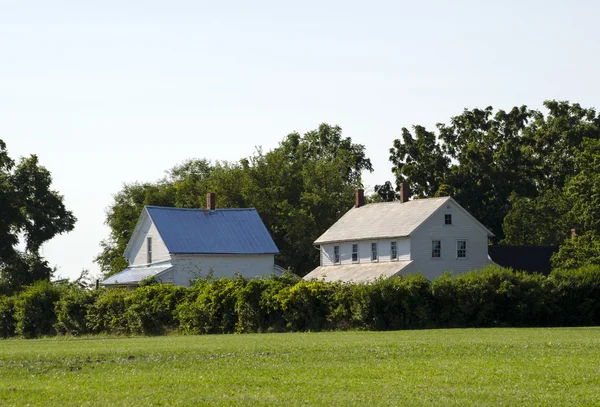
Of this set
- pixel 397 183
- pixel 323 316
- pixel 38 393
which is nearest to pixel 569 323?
pixel 323 316

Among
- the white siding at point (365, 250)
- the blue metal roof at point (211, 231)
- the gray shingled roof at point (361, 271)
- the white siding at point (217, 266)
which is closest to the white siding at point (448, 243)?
the white siding at point (365, 250)

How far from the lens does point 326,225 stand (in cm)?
10162

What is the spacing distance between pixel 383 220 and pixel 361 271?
4.99 m

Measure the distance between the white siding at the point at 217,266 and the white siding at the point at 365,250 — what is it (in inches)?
217

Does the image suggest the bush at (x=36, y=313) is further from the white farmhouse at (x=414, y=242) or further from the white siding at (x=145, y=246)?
the white farmhouse at (x=414, y=242)

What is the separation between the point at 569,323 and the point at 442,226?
26314 millimetres

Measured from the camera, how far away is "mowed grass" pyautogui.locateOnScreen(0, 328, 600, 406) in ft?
68.1

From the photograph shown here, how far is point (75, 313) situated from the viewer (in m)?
60.1

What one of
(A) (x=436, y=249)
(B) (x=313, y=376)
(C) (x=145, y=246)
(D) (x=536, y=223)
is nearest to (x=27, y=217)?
(C) (x=145, y=246)

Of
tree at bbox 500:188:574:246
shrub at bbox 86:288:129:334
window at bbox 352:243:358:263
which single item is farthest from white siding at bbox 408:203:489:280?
shrub at bbox 86:288:129:334

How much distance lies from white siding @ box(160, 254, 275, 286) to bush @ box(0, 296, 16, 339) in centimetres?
1694

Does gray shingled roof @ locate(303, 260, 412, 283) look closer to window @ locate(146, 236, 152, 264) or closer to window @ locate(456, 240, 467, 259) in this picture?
window @ locate(456, 240, 467, 259)

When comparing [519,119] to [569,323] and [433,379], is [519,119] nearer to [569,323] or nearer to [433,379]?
[569,323]

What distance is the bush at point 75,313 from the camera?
5975 cm
